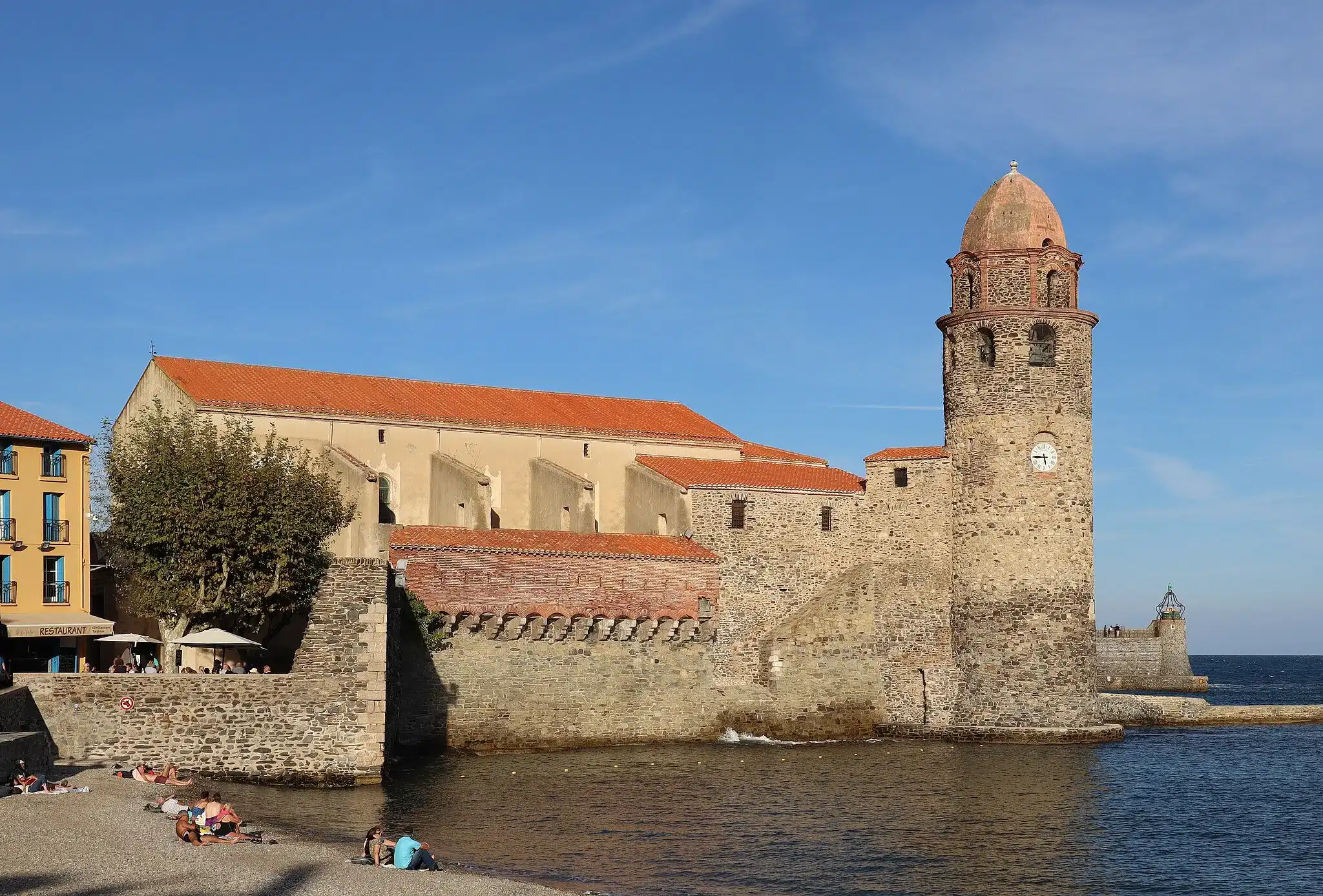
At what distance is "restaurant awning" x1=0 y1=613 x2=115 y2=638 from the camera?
33.4m

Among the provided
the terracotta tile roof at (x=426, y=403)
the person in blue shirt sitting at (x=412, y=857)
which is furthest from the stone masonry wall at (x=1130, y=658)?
the person in blue shirt sitting at (x=412, y=857)

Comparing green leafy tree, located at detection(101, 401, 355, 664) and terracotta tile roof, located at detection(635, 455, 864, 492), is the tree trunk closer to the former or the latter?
green leafy tree, located at detection(101, 401, 355, 664)

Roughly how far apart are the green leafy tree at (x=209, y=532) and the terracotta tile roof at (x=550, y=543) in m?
2.63

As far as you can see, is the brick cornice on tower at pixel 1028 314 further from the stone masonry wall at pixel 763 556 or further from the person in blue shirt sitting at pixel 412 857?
the person in blue shirt sitting at pixel 412 857

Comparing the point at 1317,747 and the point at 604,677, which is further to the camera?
the point at 1317,747

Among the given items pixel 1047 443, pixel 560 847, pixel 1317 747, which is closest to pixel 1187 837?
pixel 560 847

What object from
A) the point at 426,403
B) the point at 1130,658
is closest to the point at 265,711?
the point at 426,403

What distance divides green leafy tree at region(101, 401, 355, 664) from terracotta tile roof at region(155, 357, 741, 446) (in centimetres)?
429

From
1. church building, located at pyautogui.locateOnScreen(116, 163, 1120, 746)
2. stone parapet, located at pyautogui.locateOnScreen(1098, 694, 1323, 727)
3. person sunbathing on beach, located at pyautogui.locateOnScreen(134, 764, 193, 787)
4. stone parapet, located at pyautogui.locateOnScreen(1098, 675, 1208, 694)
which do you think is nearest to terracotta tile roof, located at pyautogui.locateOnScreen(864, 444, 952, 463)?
church building, located at pyautogui.locateOnScreen(116, 163, 1120, 746)

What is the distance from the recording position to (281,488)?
37344 mm

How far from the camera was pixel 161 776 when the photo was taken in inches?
1109

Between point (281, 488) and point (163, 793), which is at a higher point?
point (281, 488)

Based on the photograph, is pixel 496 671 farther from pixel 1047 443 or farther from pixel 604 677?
pixel 1047 443

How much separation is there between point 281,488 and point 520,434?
10.9 metres
